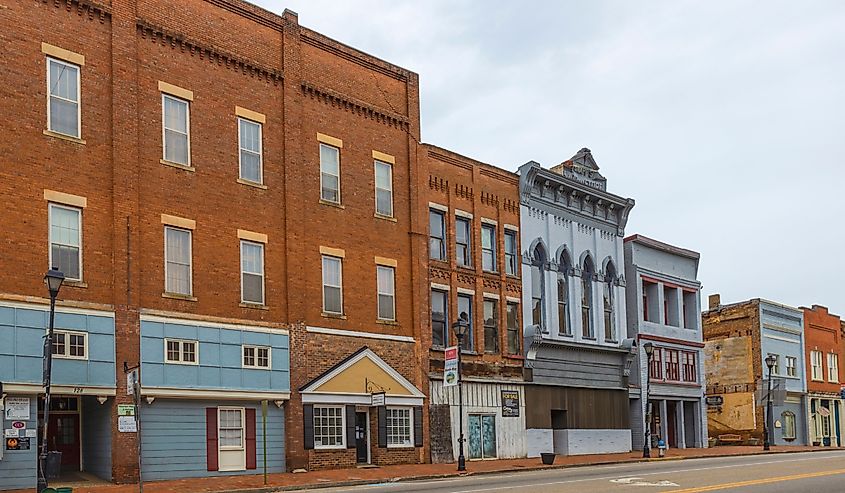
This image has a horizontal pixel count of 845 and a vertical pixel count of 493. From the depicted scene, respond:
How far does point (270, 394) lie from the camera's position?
31.7 meters

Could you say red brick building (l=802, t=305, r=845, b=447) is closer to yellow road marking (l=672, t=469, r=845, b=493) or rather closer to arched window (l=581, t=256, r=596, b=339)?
arched window (l=581, t=256, r=596, b=339)

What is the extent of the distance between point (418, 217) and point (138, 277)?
12698mm

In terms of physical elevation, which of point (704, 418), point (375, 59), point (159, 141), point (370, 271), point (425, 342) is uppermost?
point (375, 59)

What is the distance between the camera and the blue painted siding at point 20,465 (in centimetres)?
2509

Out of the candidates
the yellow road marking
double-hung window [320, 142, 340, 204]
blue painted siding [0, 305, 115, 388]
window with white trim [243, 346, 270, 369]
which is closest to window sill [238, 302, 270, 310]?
window with white trim [243, 346, 270, 369]

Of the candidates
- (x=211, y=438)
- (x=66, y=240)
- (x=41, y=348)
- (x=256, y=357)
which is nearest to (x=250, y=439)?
(x=211, y=438)

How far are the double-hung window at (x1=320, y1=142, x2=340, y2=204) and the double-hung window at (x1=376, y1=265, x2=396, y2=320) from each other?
3252 mm

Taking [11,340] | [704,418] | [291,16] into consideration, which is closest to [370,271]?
→ [291,16]

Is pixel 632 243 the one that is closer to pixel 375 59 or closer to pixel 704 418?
pixel 704 418

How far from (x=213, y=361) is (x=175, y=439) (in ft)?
8.26

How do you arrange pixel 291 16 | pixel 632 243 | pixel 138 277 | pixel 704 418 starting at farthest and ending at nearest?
pixel 704 418
pixel 632 243
pixel 291 16
pixel 138 277

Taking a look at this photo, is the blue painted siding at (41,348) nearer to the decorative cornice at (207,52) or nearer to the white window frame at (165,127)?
the white window frame at (165,127)

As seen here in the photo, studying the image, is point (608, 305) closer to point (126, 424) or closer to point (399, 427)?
point (399, 427)

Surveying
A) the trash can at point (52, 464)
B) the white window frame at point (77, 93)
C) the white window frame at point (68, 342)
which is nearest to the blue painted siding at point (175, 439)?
the white window frame at point (68, 342)
